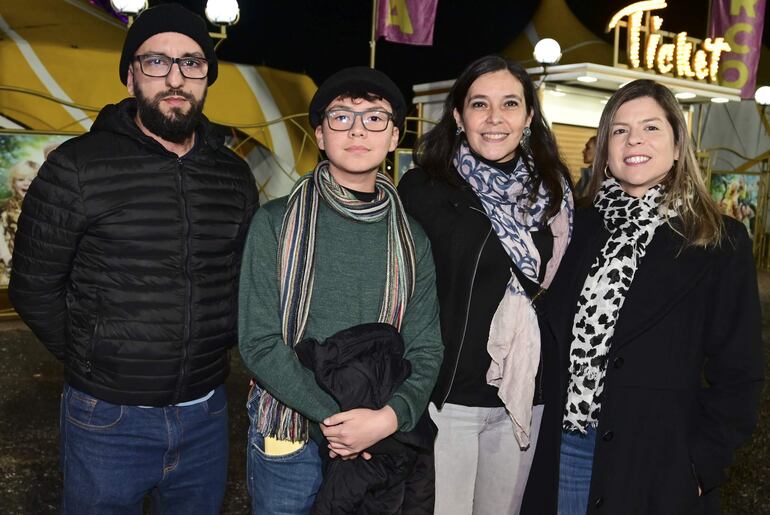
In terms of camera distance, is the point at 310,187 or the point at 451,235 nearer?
the point at 310,187

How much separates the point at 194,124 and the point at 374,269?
899 millimetres

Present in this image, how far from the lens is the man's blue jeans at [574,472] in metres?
2.59

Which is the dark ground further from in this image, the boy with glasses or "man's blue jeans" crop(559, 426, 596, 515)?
"man's blue jeans" crop(559, 426, 596, 515)

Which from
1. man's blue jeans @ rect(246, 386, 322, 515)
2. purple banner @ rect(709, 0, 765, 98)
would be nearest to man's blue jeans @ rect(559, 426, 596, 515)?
man's blue jeans @ rect(246, 386, 322, 515)

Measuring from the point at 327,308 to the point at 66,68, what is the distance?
10.2 m

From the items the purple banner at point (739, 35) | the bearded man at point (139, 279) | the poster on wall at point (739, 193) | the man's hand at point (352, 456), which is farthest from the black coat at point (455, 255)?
the poster on wall at point (739, 193)

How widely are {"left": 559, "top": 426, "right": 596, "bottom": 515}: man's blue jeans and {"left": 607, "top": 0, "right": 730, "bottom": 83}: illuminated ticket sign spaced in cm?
1088

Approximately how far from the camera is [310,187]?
230 cm

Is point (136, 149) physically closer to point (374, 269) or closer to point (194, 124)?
point (194, 124)

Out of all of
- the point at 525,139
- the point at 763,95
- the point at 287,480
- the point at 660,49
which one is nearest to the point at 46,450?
the point at 287,480

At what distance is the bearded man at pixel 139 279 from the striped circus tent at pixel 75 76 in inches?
264

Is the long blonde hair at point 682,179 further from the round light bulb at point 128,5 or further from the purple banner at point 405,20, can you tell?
the purple banner at point 405,20

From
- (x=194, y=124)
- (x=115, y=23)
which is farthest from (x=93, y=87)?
(x=194, y=124)

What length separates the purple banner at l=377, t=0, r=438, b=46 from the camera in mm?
9797
